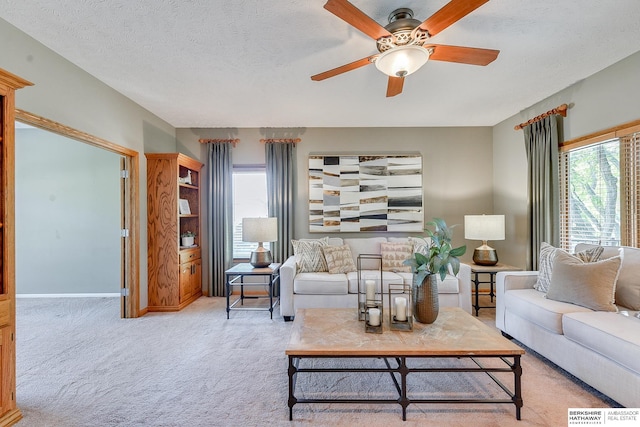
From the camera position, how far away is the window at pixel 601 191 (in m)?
2.62

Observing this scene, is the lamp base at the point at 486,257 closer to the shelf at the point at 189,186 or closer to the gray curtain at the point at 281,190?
the gray curtain at the point at 281,190

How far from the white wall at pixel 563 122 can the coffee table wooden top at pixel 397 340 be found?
93.6 inches

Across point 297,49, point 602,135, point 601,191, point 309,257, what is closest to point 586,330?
point 601,191

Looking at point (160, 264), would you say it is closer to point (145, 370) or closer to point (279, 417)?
point (145, 370)

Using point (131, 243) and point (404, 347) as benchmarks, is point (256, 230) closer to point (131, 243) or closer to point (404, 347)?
point (131, 243)

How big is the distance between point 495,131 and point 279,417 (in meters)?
4.73

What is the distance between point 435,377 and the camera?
2.21m

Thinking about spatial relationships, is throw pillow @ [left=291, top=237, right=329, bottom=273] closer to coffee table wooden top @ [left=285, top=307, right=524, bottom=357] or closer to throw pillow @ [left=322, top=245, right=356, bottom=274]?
throw pillow @ [left=322, top=245, right=356, bottom=274]

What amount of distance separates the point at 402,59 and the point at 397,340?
5.85 ft

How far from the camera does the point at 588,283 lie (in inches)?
87.9

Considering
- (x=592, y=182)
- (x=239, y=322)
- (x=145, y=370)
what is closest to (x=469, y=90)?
(x=592, y=182)

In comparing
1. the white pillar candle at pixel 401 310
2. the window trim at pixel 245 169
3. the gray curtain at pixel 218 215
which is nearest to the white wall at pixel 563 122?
the white pillar candle at pixel 401 310

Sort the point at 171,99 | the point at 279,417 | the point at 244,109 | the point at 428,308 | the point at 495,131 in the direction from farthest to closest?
the point at 495,131
the point at 244,109
the point at 171,99
the point at 428,308
the point at 279,417

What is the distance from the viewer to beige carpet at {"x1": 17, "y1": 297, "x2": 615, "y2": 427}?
5.91 feet
